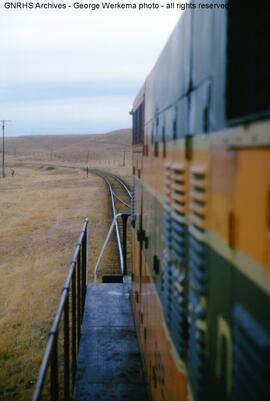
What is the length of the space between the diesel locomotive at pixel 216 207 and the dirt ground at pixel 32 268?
457 cm

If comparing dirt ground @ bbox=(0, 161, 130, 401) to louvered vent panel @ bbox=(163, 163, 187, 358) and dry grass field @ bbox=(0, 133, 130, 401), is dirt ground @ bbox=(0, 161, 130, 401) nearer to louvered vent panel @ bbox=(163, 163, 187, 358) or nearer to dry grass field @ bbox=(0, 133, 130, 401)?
dry grass field @ bbox=(0, 133, 130, 401)

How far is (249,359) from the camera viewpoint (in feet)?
5.64

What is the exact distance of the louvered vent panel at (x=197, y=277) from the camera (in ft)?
8.01

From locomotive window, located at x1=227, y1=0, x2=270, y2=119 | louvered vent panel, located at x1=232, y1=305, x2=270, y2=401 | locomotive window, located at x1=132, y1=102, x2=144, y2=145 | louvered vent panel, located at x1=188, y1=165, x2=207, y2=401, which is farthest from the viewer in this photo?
locomotive window, located at x1=132, y1=102, x2=144, y2=145

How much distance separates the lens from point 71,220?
2212 centimetres

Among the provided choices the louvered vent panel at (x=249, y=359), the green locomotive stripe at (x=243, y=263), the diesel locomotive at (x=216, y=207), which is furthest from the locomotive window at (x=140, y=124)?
the louvered vent panel at (x=249, y=359)

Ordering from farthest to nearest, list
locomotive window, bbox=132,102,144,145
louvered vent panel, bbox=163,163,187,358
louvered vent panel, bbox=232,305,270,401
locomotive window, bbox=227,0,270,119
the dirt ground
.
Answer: the dirt ground
locomotive window, bbox=132,102,144,145
louvered vent panel, bbox=163,163,187,358
locomotive window, bbox=227,0,270,119
louvered vent panel, bbox=232,305,270,401

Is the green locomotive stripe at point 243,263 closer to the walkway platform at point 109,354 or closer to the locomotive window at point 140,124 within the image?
the walkway platform at point 109,354

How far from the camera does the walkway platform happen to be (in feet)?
17.4

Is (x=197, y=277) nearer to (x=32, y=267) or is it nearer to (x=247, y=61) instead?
(x=247, y=61)

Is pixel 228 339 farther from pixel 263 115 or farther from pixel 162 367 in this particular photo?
pixel 162 367

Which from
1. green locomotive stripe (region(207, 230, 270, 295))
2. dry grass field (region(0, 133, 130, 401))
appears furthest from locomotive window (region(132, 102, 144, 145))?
green locomotive stripe (region(207, 230, 270, 295))

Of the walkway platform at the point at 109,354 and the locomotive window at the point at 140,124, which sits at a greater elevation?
the locomotive window at the point at 140,124

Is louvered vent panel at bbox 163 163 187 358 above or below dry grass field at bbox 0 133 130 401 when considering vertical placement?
above
